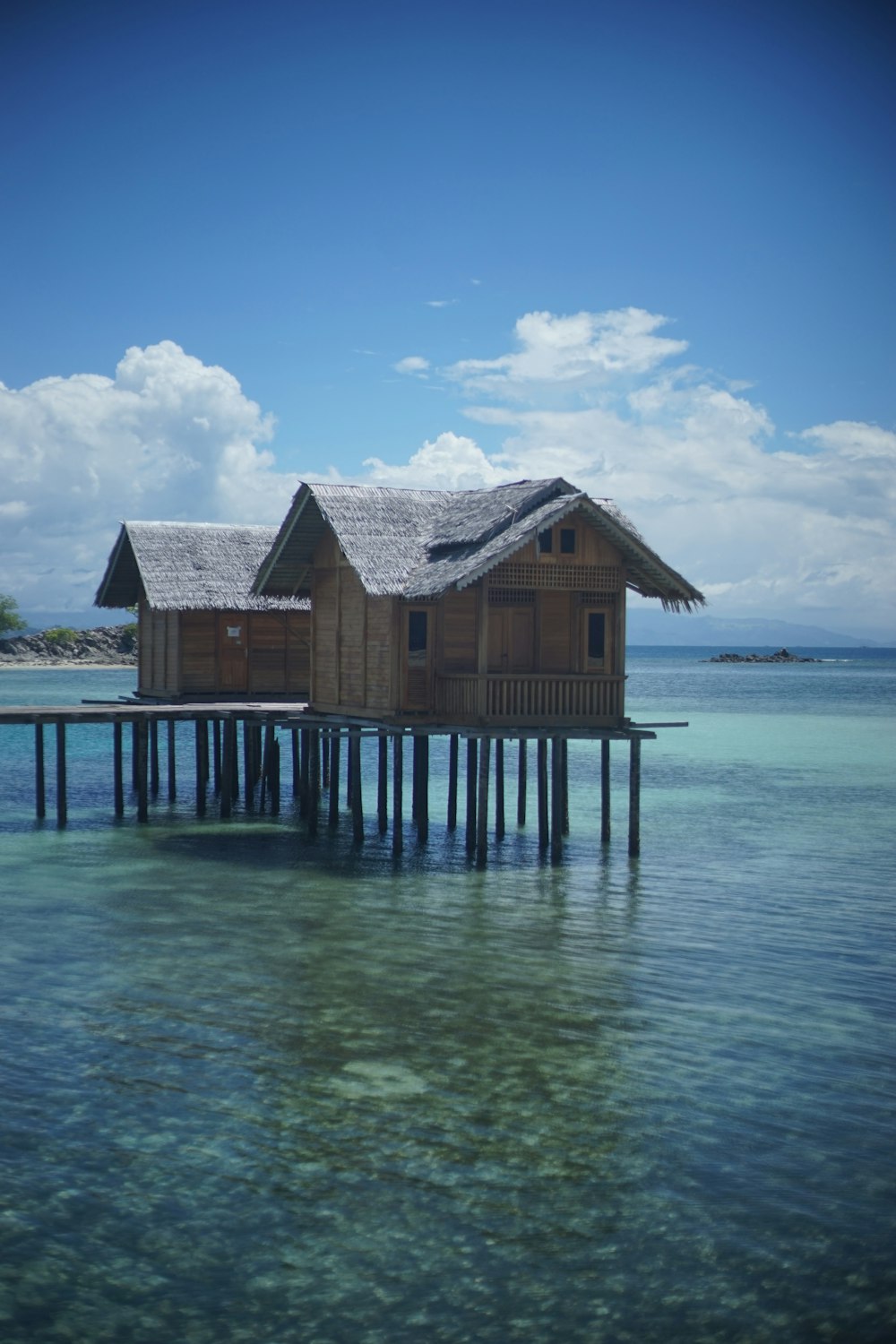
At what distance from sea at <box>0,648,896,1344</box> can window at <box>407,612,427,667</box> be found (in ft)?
11.5

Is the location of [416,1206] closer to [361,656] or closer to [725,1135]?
[725,1135]

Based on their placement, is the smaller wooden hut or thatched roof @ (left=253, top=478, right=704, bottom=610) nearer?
thatched roof @ (left=253, top=478, right=704, bottom=610)

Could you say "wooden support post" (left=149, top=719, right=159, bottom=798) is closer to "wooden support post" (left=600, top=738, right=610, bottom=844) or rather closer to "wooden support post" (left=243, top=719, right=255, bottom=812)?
"wooden support post" (left=243, top=719, right=255, bottom=812)

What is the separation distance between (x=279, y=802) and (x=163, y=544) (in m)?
6.81

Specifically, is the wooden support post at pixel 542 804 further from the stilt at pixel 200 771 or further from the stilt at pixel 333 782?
the stilt at pixel 200 771

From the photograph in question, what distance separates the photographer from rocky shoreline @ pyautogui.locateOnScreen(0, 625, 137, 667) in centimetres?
12212

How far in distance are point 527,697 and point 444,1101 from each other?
11996 millimetres

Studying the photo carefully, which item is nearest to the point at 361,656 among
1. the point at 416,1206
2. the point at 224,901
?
the point at 224,901

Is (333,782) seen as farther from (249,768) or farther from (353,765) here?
(249,768)

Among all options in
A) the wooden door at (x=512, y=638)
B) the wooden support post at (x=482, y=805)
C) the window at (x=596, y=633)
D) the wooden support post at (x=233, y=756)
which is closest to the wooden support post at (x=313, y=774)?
the wooden support post at (x=233, y=756)

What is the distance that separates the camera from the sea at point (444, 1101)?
27.9ft

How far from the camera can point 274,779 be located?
3122 centimetres

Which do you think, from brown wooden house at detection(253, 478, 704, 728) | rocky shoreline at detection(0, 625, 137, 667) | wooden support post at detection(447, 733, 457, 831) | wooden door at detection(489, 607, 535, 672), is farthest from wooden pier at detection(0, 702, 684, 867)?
rocky shoreline at detection(0, 625, 137, 667)

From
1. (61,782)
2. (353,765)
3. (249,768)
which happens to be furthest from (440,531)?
(61,782)
